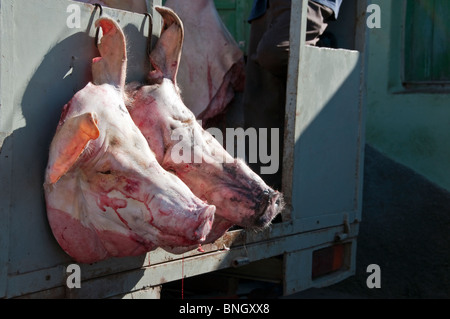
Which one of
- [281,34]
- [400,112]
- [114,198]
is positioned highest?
[281,34]

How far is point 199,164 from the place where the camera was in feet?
7.67

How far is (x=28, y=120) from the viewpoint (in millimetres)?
2043

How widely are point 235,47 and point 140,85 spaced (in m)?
1.07

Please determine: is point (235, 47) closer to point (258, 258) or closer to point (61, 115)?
point (258, 258)

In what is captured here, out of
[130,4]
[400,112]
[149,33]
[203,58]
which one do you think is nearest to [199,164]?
[149,33]

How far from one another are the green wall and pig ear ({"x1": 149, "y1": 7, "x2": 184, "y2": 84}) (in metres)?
3.19

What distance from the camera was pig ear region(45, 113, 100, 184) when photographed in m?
1.88

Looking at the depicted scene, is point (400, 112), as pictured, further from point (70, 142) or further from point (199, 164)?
point (70, 142)

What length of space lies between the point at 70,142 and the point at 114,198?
251 mm

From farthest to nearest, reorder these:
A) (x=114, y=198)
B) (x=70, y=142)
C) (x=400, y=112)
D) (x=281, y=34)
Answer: (x=400, y=112) < (x=281, y=34) < (x=114, y=198) < (x=70, y=142)

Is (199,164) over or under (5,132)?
under

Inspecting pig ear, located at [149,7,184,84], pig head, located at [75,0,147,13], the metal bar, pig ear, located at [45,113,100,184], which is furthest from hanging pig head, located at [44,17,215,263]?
pig head, located at [75,0,147,13]

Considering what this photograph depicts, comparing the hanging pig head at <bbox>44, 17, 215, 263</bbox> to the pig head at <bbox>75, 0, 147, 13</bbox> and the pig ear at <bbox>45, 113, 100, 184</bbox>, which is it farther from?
the pig head at <bbox>75, 0, 147, 13</bbox>

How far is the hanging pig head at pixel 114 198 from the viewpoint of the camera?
79.0 inches
